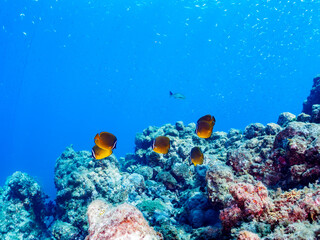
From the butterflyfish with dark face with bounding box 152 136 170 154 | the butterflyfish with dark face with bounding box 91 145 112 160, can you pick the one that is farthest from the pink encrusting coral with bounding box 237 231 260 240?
the butterflyfish with dark face with bounding box 91 145 112 160

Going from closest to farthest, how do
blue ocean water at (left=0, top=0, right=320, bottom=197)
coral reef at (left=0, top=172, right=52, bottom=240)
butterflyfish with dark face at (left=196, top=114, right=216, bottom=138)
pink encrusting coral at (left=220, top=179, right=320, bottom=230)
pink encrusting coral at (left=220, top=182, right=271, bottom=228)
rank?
1. pink encrusting coral at (left=220, top=179, right=320, bottom=230)
2. pink encrusting coral at (left=220, top=182, right=271, bottom=228)
3. butterflyfish with dark face at (left=196, top=114, right=216, bottom=138)
4. coral reef at (left=0, top=172, right=52, bottom=240)
5. blue ocean water at (left=0, top=0, right=320, bottom=197)

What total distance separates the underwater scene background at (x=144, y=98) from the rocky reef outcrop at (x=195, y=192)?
0.04m

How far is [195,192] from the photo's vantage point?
5.96m

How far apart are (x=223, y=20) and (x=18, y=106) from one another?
11755 cm

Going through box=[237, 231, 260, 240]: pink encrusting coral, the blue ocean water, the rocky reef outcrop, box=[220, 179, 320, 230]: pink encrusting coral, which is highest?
the blue ocean water

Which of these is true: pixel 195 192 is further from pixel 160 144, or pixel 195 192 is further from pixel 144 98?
pixel 144 98

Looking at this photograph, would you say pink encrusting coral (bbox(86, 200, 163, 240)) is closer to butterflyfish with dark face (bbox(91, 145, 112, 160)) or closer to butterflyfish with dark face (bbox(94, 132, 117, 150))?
butterflyfish with dark face (bbox(94, 132, 117, 150))

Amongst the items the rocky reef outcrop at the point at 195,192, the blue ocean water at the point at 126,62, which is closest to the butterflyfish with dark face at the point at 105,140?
the rocky reef outcrop at the point at 195,192

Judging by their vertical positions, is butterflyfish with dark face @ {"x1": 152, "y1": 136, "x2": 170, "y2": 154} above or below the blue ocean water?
below

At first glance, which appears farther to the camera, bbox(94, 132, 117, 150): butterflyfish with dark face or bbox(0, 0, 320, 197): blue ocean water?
bbox(0, 0, 320, 197): blue ocean water

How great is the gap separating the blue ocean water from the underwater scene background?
51 cm

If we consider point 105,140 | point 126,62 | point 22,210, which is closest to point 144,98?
point 126,62

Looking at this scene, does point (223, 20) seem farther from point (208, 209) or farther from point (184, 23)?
point (208, 209)

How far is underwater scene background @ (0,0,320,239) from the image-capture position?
5316mm
